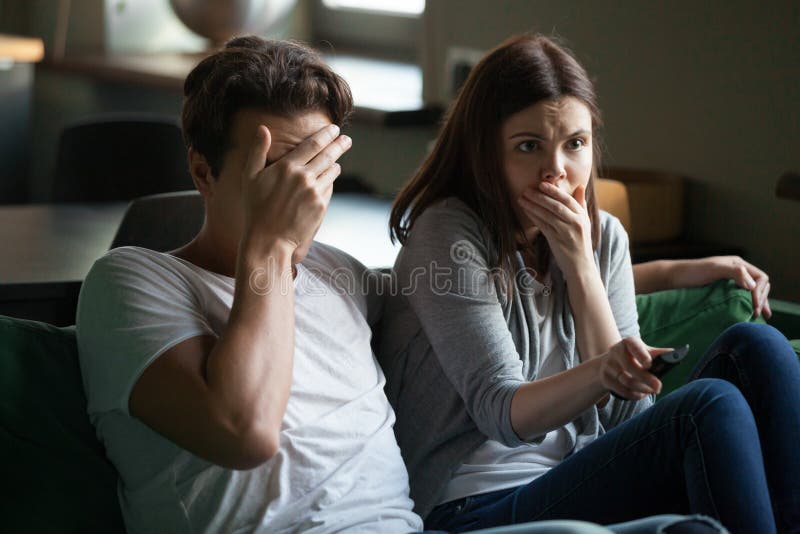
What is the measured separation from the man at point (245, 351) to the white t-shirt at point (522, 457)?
132mm

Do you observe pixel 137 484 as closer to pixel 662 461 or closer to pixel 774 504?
pixel 662 461

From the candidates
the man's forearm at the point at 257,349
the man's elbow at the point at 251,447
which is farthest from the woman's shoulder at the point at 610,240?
the man's elbow at the point at 251,447

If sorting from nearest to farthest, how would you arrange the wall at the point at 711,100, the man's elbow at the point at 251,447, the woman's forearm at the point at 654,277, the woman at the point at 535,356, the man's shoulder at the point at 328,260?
the man's elbow at the point at 251,447 → the woman at the point at 535,356 → the man's shoulder at the point at 328,260 → the woman's forearm at the point at 654,277 → the wall at the point at 711,100

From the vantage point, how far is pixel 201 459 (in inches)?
51.6

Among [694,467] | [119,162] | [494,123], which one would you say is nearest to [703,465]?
[694,467]

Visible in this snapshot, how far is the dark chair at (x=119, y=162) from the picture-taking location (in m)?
2.82

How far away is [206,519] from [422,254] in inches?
20.3

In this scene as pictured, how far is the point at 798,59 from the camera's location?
7.49 feet

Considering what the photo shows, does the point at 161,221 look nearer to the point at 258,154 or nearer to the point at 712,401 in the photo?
the point at 258,154

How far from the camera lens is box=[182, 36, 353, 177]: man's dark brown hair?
4.63 feet

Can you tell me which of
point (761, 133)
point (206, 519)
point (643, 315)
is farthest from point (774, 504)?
point (761, 133)

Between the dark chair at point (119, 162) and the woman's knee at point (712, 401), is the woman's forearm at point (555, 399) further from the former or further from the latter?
the dark chair at point (119, 162)

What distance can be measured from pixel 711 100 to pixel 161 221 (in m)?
1.25

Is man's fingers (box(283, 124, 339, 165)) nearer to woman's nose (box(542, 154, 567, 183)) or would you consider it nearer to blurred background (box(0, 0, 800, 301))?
woman's nose (box(542, 154, 567, 183))
